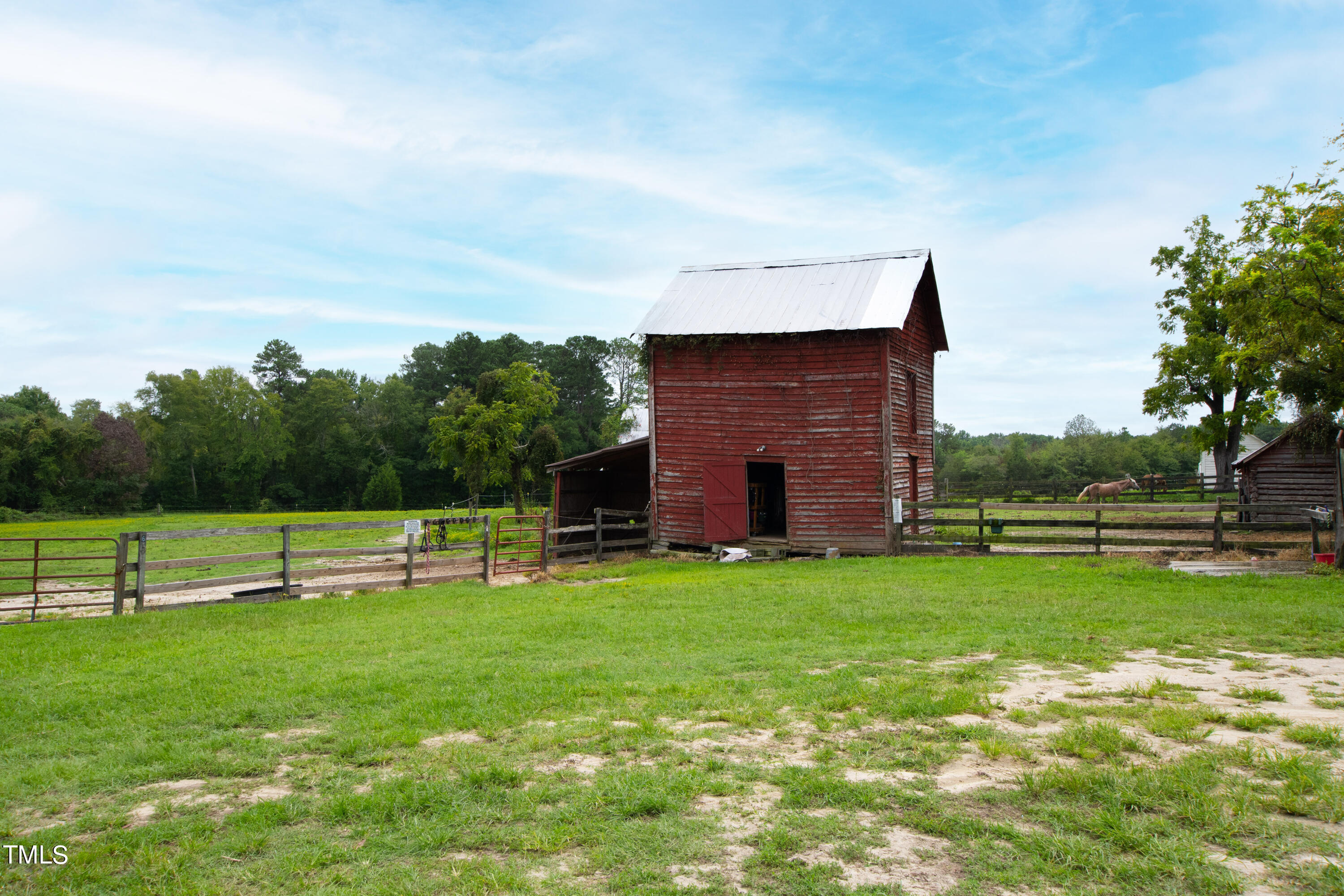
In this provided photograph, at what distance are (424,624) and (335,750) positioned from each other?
17.9ft

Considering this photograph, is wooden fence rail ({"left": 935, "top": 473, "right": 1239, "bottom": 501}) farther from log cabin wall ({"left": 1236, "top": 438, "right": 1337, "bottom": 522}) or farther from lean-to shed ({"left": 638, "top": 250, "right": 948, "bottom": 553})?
lean-to shed ({"left": 638, "top": 250, "right": 948, "bottom": 553})

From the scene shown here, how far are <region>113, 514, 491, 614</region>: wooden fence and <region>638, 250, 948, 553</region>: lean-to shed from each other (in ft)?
23.9

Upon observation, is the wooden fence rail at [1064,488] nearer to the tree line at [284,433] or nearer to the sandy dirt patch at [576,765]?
the tree line at [284,433]

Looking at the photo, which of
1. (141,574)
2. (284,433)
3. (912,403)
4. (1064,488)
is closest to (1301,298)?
(912,403)

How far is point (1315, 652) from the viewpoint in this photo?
23.9 ft

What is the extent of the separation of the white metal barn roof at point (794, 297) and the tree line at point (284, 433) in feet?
84.8

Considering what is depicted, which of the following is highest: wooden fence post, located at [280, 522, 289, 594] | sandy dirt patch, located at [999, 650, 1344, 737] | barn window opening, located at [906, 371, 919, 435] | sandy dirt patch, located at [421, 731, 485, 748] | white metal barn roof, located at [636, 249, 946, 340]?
white metal barn roof, located at [636, 249, 946, 340]

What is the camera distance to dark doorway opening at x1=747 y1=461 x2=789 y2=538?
2219 cm

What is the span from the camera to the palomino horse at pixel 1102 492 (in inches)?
1380

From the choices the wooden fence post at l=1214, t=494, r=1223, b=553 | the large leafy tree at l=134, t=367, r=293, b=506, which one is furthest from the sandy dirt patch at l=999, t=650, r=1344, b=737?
the large leafy tree at l=134, t=367, r=293, b=506

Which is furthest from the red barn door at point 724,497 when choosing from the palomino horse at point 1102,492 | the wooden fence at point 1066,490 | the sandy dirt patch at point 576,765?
the palomino horse at point 1102,492

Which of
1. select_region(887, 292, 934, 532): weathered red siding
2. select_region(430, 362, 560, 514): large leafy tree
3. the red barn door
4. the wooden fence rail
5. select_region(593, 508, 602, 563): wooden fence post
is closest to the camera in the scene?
select_region(593, 508, 602, 563): wooden fence post

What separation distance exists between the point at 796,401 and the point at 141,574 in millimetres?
14556

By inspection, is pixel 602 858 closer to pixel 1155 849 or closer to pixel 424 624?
pixel 1155 849
